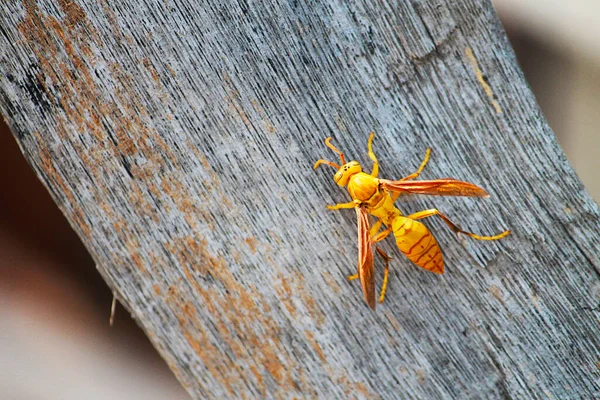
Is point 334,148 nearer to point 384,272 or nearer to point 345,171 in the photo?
point 345,171

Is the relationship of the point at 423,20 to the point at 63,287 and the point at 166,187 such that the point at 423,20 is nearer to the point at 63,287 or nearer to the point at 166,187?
the point at 166,187

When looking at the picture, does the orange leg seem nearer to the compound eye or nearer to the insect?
the insect

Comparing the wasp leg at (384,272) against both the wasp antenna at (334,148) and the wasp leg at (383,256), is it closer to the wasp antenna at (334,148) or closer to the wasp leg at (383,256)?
the wasp leg at (383,256)

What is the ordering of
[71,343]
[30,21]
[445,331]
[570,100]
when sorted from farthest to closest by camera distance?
[570,100]
[71,343]
[445,331]
[30,21]

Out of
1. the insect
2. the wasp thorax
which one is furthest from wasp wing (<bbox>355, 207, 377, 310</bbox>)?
the wasp thorax

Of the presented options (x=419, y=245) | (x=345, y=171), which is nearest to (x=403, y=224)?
(x=419, y=245)

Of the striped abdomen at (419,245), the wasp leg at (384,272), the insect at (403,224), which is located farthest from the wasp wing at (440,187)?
the wasp leg at (384,272)

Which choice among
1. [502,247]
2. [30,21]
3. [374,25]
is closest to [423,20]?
[374,25]
